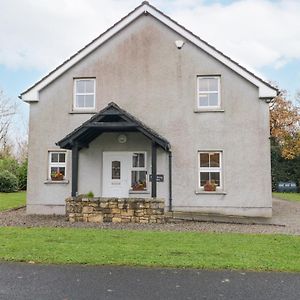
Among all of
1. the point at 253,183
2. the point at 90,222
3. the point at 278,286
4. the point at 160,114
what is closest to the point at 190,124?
the point at 160,114

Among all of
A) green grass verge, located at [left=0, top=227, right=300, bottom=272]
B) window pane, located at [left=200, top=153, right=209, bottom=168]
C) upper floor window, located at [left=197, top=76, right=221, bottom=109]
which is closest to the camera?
green grass verge, located at [left=0, top=227, right=300, bottom=272]

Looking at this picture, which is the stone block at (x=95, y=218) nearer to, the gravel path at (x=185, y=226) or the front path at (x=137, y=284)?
the gravel path at (x=185, y=226)

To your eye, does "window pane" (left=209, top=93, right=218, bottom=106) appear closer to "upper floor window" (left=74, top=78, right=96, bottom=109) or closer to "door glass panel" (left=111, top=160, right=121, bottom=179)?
"door glass panel" (left=111, top=160, right=121, bottom=179)

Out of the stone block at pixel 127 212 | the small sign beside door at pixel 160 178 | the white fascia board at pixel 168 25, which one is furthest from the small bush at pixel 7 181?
the stone block at pixel 127 212

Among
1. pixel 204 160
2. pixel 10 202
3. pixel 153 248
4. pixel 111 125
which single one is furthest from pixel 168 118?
pixel 10 202

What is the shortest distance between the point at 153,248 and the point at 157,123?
8746 mm

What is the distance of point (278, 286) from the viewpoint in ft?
21.8

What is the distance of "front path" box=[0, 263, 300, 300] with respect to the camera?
613 centimetres

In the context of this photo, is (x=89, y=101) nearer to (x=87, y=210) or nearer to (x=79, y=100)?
(x=79, y=100)

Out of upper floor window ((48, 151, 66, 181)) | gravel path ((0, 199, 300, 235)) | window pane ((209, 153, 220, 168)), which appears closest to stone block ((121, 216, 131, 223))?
gravel path ((0, 199, 300, 235))

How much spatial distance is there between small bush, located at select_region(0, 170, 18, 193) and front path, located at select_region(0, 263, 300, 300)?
26.6m

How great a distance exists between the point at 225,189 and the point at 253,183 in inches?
47.0

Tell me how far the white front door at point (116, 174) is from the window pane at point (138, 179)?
0.64 feet

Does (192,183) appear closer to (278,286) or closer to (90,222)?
(90,222)
